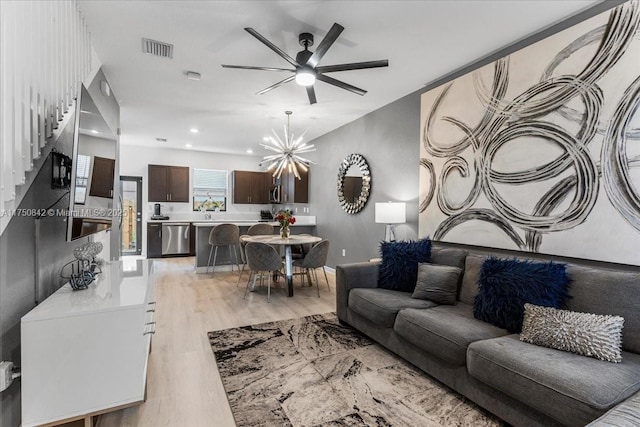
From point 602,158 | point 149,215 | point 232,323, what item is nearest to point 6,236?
point 232,323

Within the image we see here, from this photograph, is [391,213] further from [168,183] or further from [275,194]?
[168,183]

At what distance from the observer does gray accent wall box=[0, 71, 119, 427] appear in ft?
4.86

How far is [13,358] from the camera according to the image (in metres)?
1.56

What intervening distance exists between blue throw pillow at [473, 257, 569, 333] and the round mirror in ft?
9.09

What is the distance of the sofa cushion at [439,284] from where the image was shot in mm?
2639

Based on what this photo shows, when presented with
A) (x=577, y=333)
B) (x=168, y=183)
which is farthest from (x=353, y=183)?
(x=168, y=183)

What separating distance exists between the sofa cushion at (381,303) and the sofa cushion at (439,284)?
0.07m

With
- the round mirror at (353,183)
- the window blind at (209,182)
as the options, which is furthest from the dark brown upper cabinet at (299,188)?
the window blind at (209,182)

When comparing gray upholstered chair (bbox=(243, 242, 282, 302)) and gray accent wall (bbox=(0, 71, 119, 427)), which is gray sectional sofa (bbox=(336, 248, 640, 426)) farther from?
gray accent wall (bbox=(0, 71, 119, 427))

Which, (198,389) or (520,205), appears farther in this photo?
(520,205)

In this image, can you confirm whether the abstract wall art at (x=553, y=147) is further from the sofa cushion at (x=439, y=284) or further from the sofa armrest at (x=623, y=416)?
A: the sofa armrest at (x=623, y=416)

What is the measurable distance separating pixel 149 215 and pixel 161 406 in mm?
6648

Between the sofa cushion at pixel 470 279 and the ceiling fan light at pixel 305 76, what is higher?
the ceiling fan light at pixel 305 76

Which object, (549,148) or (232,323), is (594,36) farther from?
(232,323)
